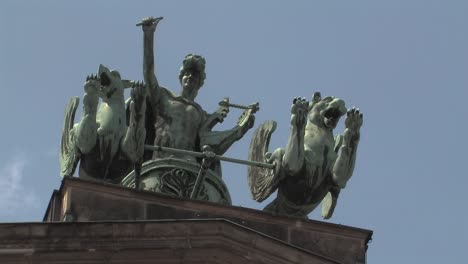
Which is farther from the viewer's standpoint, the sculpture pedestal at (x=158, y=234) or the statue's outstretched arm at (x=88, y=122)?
the statue's outstretched arm at (x=88, y=122)

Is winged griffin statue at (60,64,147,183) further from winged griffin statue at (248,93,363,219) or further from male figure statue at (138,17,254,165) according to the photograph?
winged griffin statue at (248,93,363,219)

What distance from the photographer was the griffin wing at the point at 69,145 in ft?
144

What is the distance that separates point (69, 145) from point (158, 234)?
5.88 meters

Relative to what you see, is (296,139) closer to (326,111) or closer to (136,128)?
(326,111)

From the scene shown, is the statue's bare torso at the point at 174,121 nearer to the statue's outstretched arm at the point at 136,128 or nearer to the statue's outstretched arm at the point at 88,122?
the statue's outstretched arm at the point at 136,128

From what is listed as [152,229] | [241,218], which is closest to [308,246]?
[241,218]

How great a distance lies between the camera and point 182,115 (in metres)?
46.5

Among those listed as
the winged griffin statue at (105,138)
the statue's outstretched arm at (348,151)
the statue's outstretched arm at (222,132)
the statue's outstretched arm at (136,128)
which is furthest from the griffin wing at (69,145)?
the statue's outstretched arm at (348,151)

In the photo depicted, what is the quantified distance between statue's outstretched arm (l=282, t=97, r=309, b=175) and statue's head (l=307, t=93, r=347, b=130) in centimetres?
113

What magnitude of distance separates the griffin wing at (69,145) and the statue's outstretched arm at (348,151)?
5.48 meters

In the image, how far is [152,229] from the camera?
39.8 m

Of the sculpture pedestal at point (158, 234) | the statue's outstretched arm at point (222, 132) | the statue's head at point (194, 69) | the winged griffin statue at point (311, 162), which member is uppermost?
the statue's head at point (194, 69)

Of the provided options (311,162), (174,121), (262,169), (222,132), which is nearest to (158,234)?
(311,162)

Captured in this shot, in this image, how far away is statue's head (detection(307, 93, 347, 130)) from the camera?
45.1m
